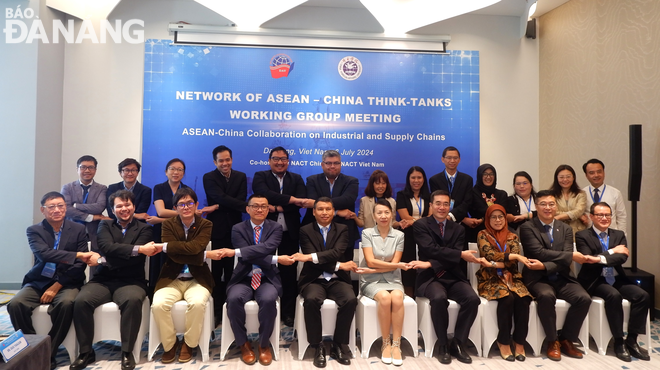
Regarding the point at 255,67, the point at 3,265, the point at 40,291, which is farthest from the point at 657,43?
the point at 3,265

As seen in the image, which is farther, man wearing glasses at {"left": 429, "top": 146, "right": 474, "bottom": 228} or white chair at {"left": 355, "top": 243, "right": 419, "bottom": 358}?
man wearing glasses at {"left": 429, "top": 146, "right": 474, "bottom": 228}

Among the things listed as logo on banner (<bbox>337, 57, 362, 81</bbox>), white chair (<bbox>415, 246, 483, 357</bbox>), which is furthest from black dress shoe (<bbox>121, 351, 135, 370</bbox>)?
logo on banner (<bbox>337, 57, 362, 81</bbox>)

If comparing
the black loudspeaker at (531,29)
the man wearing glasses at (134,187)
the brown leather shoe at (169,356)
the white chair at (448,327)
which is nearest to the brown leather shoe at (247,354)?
the brown leather shoe at (169,356)

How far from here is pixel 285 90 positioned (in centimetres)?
564

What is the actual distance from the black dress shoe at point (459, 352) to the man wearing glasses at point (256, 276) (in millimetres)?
1483

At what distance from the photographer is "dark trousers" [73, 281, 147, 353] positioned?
Result: 3.15 metres

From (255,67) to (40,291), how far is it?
3568 mm

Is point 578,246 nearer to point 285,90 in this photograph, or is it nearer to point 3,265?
point 285,90

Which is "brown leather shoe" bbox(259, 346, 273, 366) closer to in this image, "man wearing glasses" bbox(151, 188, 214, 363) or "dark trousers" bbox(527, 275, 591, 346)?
"man wearing glasses" bbox(151, 188, 214, 363)

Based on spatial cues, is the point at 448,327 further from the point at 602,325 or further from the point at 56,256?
the point at 56,256

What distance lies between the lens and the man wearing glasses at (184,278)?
3238mm

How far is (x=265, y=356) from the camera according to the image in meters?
3.26

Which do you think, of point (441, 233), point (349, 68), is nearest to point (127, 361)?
point (441, 233)

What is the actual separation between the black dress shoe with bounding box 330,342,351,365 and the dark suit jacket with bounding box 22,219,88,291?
2.17 metres
